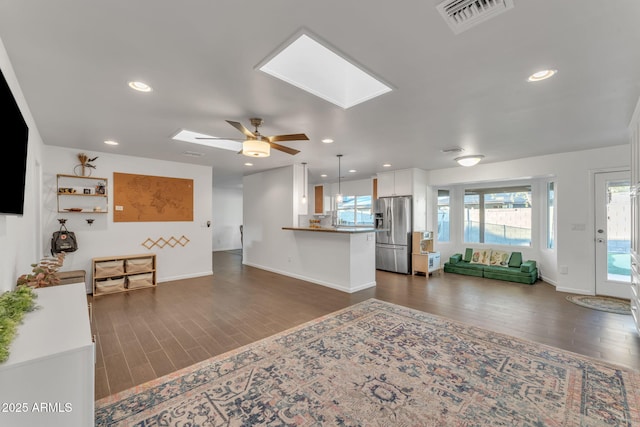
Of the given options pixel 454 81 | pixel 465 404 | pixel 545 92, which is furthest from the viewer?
pixel 545 92

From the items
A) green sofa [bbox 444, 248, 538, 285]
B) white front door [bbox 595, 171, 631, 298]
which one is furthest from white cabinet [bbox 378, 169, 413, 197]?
white front door [bbox 595, 171, 631, 298]

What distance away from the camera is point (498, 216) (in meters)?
6.72

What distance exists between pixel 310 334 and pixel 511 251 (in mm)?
5694

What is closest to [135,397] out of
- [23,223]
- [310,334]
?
[310,334]

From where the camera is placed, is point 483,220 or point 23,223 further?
point 483,220

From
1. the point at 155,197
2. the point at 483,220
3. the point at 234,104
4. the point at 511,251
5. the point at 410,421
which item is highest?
the point at 234,104

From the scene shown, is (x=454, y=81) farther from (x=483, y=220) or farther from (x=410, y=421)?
(x=483, y=220)

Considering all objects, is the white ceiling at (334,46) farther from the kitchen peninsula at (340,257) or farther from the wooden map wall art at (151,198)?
the kitchen peninsula at (340,257)

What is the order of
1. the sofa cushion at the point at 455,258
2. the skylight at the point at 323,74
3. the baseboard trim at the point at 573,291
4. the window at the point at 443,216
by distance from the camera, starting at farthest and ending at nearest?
the window at the point at 443,216
the sofa cushion at the point at 455,258
the baseboard trim at the point at 573,291
the skylight at the point at 323,74

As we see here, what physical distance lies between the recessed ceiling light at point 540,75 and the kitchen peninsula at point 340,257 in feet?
10.8

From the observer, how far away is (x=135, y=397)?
2.05 m

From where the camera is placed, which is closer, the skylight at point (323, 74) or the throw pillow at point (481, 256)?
the skylight at point (323, 74)

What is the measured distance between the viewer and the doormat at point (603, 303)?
13.2 ft

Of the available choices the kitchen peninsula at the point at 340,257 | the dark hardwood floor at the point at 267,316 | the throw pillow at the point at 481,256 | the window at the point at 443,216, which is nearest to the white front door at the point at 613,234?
the dark hardwood floor at the point at 267,316
